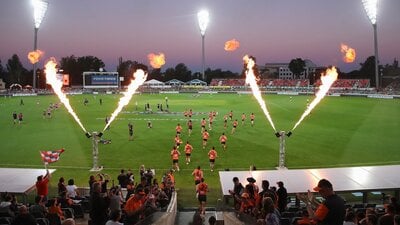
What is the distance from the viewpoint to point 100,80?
351ft

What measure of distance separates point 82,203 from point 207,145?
19.1m

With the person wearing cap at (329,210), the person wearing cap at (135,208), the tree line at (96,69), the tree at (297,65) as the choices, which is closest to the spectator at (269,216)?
the person wearing cap at (329,210)

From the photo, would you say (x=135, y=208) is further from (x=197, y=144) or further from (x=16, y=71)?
(x=16, y=71)

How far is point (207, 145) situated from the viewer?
32.8 m

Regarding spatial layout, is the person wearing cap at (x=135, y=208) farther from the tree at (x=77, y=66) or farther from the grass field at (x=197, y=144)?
the tree at (x=77, y=66)

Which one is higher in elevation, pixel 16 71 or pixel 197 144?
pixel 16 71

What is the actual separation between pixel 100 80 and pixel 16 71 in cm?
6221

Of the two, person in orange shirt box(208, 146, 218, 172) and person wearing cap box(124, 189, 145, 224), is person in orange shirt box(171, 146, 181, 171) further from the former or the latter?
person wearing cap box(124, 189, 145, 224)

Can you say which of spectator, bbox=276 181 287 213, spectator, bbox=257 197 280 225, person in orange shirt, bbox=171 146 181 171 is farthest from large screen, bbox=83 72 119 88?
spectator, bbox=257 197 280 225

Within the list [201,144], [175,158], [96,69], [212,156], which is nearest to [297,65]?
[96,69]

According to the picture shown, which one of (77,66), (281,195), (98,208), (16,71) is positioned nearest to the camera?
(98,208)

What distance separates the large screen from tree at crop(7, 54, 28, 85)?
52.7 meters

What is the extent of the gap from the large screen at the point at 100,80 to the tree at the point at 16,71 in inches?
2076

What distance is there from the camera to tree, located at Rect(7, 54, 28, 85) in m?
150
